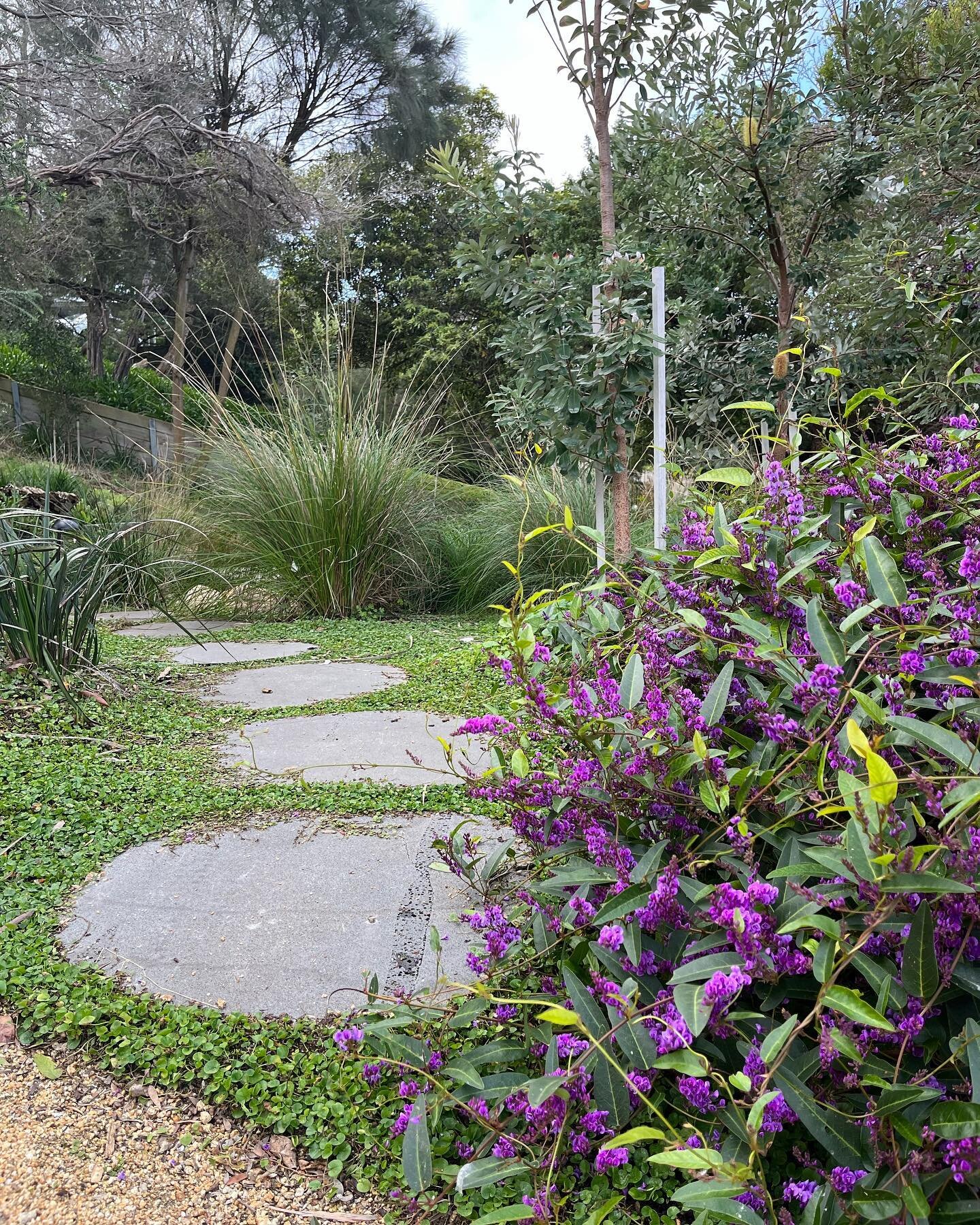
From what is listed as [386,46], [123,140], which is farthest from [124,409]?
[386,46]

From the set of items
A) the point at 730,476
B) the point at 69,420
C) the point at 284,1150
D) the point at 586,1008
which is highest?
the point at 69,420

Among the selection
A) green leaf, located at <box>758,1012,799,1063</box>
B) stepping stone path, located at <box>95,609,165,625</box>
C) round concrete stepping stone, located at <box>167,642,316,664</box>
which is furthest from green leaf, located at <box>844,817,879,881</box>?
stepping stone path, located at <box>95,609,165,625</box>

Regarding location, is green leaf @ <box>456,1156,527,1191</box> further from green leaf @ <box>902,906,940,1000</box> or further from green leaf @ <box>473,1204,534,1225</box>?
green leaf @ <box>902,906,940,1000</box>

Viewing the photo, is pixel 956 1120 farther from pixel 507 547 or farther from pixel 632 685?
pixel 507 547

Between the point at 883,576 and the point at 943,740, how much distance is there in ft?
0.80

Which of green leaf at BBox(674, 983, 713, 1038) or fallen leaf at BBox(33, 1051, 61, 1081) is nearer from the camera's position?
green leaf at BBox(674, 983, 713, 1038)

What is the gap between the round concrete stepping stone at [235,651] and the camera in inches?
134

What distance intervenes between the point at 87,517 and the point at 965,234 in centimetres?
519

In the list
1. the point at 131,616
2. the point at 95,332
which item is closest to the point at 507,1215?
the point at 131,616

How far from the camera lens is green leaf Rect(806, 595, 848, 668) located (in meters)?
0.86

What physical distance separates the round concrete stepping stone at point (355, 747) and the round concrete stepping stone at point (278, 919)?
32 cm

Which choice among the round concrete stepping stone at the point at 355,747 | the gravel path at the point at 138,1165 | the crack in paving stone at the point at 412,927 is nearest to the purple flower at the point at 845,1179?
the gravel path at the point at 138,1165

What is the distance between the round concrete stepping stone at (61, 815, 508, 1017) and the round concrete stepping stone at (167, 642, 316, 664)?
6.23 ft

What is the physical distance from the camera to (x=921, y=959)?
0.67 meters
